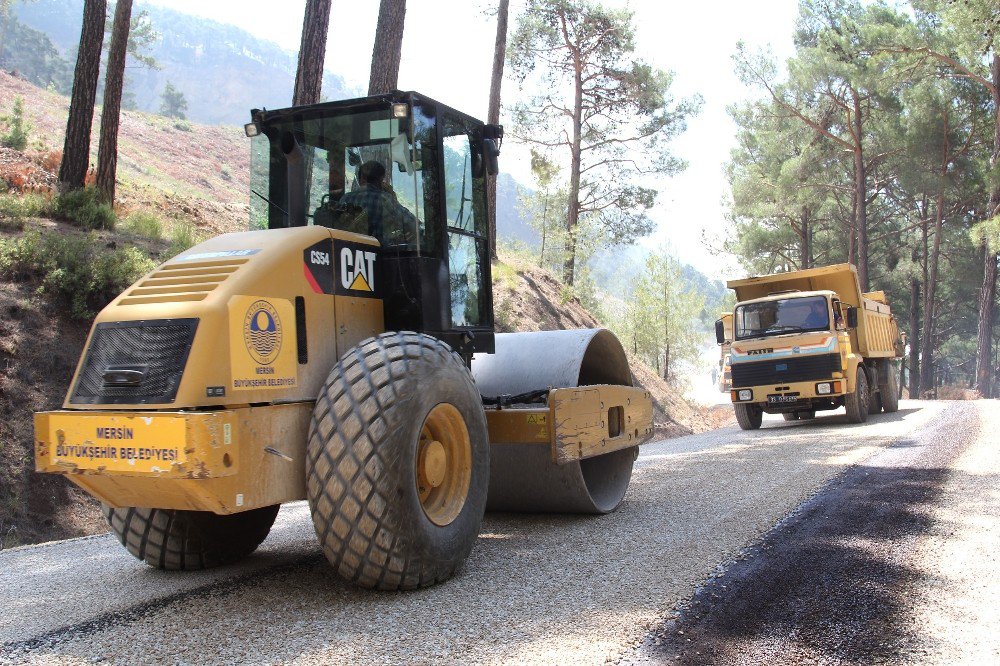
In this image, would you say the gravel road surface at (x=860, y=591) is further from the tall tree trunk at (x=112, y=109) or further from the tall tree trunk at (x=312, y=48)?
the tall tree trunk at (x=112, y=109)

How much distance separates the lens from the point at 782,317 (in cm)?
1459

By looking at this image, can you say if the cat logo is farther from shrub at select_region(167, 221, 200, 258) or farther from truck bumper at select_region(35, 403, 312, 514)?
shrub at select_region(167, 221, 200, 258)

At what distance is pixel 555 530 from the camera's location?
5754 millimetres

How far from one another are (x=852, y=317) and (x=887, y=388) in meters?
3.50

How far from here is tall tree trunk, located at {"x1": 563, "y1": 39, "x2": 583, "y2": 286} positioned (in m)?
26.8

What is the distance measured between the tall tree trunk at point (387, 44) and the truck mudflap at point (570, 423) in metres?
7.56

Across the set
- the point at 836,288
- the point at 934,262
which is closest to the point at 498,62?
the point at 836,288

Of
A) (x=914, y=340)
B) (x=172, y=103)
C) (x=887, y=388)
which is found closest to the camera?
(x=887, y=388)

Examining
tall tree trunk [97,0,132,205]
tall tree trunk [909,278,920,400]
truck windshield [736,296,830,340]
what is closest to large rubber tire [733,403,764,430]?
truck windshield [736,296,830,340]

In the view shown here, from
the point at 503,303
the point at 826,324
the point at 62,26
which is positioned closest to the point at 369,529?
the point at 826,324

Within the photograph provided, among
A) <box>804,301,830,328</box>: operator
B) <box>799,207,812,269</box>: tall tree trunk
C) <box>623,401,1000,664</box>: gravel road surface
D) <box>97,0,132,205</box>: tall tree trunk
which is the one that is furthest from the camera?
<box>799,207,812,269</box>: tall tree trunk

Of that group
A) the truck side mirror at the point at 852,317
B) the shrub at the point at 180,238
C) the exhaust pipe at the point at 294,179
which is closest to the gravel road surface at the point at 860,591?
the exhaust pipe at the point at 294,179

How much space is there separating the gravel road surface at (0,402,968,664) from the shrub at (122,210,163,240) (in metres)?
6.76

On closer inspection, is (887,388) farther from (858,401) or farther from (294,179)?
(294,179)
